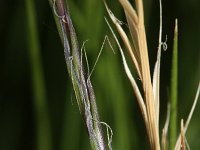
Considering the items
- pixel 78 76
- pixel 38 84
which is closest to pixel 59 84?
pixel 38 84

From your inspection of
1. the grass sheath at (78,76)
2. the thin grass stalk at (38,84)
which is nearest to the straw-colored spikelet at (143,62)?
the grass sheath at (78,76)

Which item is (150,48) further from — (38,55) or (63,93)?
(38,55)

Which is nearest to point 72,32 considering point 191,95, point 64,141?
point 64,141

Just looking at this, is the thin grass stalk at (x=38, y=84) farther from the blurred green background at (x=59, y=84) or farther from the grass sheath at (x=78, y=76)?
the grass sheath at (x=78, y=76)

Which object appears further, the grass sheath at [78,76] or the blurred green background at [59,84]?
the blurred green background at [59,84]

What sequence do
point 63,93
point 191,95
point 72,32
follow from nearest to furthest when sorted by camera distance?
point 72,32 → point 191,95 → point 63,93

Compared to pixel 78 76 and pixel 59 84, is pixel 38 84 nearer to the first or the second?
pixel 59 84

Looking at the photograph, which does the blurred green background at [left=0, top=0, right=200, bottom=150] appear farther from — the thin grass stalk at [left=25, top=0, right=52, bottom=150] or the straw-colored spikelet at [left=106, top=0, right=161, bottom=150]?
the straw-colored spikelet at [left=106, top=0, right=161, bottom=150]
